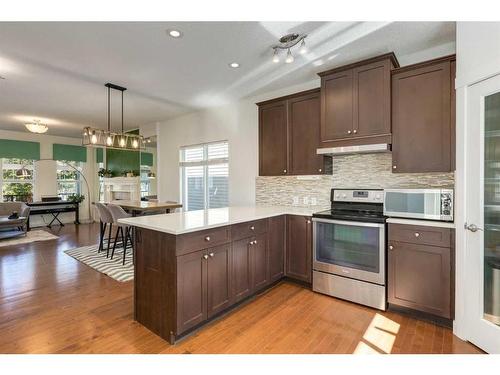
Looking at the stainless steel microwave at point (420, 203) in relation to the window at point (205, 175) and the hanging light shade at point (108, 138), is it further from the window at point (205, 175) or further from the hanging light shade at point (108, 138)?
the hanging light shade at point (108, 138)

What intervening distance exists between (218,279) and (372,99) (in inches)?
96.3

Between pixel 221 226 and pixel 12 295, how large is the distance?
264cm

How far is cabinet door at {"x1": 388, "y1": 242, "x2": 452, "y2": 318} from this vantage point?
2279mm

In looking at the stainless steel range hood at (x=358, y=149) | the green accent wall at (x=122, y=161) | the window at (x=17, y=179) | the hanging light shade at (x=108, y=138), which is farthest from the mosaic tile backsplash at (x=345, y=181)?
the window at (x=17, y=179)

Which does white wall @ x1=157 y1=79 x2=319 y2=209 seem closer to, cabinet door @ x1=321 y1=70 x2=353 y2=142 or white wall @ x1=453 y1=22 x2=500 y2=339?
cabinet door @ x1=321 y1=70 x2=353 y2=142

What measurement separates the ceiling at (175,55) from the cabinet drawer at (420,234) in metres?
1.87

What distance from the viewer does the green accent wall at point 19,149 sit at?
22.9 feet

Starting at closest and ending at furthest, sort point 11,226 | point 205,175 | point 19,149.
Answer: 1. point 205,175
2. point 11,226
3. point 19,149

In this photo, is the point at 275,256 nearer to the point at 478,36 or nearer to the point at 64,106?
the point at 478,36

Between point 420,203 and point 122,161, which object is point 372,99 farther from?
point 122,161

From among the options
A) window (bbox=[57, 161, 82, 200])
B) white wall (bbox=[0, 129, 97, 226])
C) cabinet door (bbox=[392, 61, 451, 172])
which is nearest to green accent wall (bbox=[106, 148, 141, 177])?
window (bbox=[57, 161, 82, 200])

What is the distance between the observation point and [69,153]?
8.15 metres

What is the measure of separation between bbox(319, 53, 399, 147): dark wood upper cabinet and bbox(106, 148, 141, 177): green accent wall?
18.1 feet

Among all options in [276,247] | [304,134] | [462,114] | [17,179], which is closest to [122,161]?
[17,179]
